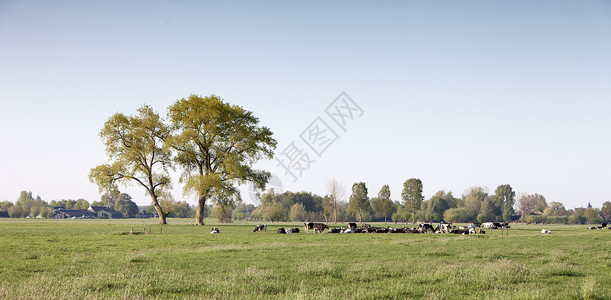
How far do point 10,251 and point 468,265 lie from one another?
21442 mm

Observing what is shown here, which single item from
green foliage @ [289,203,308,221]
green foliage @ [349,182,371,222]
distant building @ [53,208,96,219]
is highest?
green foliage @ [349,182,371,222]

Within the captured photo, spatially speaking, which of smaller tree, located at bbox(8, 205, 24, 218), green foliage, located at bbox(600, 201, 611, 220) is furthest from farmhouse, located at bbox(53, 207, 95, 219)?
green foliage, located at bbox(600, 201, 611, 220)

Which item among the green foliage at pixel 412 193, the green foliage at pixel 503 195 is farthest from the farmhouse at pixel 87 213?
the green foliage at pixel 503 195

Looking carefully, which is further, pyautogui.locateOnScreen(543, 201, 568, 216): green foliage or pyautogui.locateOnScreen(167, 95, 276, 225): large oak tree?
pyautogui.locateOnScreen(543, 201, 568, 216): green foliage

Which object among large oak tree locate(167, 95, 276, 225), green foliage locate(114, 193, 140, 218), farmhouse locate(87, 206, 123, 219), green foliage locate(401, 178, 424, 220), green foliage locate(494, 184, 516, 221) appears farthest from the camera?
green foliage locate(114, 193, 140, 218)

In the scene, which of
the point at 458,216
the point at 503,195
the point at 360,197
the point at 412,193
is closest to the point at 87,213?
the point at 360,197

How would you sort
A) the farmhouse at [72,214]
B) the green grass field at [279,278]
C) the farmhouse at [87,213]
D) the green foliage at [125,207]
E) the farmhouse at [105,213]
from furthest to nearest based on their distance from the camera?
1. the green foliage at [125,207]
2. the farmhouse at [105,213]
3. the farmhouse at [87,213]
4. the farmhouse at [72,214]
5. the green grass field at [279,278]

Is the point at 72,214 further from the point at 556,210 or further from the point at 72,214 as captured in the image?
the point at 556,210

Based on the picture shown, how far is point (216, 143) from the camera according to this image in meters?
58.7

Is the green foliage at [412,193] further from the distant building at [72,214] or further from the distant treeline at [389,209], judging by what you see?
→ the distant building at [72,214]

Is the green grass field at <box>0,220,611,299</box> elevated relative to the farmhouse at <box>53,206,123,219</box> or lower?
elevated

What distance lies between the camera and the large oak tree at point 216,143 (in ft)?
182

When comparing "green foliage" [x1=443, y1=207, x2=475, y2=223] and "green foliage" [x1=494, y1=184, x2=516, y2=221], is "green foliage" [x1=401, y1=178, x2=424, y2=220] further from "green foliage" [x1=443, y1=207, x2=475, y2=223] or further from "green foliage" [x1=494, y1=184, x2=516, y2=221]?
"green foliage" [x1=494, y1=184, x2=516, y2=221]

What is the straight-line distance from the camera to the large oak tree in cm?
5559
